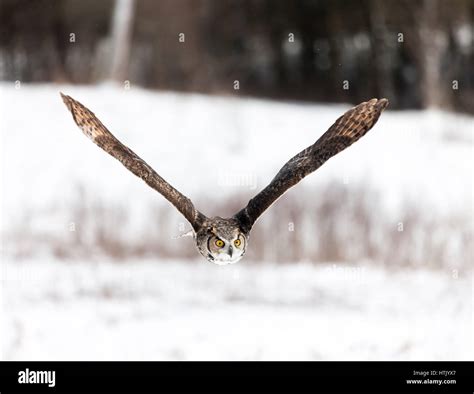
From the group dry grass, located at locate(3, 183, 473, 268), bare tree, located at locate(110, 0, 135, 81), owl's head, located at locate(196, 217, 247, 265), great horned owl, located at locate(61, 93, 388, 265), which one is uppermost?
bare tree, located at locate(110, 0, 135, 81)

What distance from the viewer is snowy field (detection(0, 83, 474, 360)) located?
10.8 m

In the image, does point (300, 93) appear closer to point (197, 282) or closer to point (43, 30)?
point (43, 30)

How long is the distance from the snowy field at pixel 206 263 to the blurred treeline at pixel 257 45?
9.90ft

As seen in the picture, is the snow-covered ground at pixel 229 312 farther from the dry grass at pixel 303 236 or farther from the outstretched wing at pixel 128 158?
the outstretched wing at pixel 128 158

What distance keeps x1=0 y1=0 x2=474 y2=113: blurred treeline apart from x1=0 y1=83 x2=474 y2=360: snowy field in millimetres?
3017

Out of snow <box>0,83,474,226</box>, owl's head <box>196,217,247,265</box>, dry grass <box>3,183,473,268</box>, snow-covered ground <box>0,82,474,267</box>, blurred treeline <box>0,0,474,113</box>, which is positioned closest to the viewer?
owl's head <box>196,217,247,265</box>

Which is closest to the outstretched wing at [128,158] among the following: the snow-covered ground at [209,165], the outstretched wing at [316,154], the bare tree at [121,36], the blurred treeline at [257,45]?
the outstretched wing at [316,154]

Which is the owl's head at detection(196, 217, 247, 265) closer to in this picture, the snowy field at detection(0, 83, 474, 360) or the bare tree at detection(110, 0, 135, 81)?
the snowy field at detection(0, 83, 474, 360)

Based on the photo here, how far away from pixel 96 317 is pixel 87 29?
11739mm

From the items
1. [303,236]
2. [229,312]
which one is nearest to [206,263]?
[303,236]

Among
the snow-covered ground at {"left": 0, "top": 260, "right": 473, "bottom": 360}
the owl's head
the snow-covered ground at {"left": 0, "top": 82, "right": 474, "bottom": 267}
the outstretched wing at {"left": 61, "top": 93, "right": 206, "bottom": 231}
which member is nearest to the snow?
the snow-covered ground at {"left": 0, "top": 82, "right": 474, "bottom": 267}

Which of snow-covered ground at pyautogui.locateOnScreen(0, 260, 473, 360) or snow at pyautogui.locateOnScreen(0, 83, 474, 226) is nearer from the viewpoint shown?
snow-covered ground at pyautogui.locateOnScreen(0, 260, 473, 360)

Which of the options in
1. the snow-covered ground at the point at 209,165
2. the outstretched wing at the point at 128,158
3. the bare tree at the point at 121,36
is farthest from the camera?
the bare tree at the point at 121,36

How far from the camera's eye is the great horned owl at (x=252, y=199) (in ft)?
11.9
